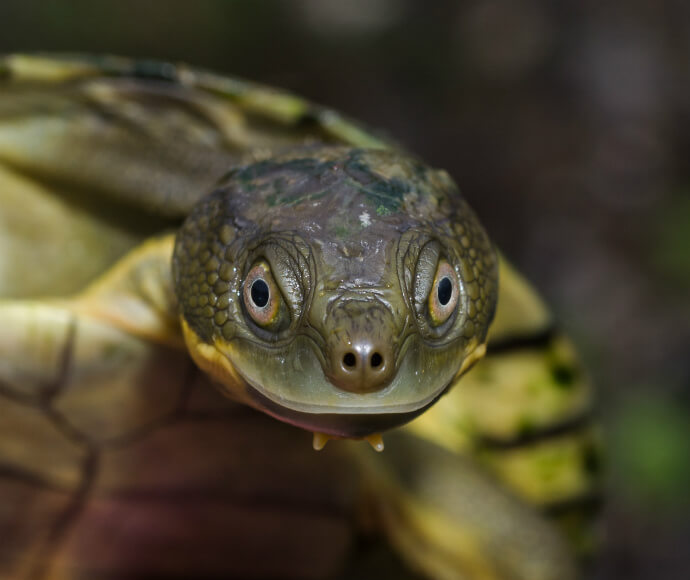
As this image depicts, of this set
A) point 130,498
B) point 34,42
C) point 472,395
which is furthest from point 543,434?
point 34,42

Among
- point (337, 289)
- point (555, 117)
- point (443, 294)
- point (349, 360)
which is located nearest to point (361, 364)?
point (349, 360)

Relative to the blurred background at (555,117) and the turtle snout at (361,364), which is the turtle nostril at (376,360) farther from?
the blurred background at (555,117)

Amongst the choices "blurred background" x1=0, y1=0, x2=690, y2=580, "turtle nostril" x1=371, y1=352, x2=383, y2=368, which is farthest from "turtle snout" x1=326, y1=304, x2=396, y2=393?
"blurred background" x1=0, y1=0, x2=690, y2=580

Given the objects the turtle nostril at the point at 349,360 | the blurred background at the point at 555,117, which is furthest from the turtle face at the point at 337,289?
the blurred background at the point at 555,117

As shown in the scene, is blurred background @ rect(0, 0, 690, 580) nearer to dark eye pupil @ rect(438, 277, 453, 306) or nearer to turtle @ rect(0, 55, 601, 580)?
turtle @ rect(0, 55, 601, 580)

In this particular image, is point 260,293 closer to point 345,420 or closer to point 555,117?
point 345,420

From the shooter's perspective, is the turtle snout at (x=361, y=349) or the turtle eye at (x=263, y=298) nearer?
the turtle snout at (x=361, y=349)

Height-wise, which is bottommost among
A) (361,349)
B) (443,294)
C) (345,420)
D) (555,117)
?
(345,420)
